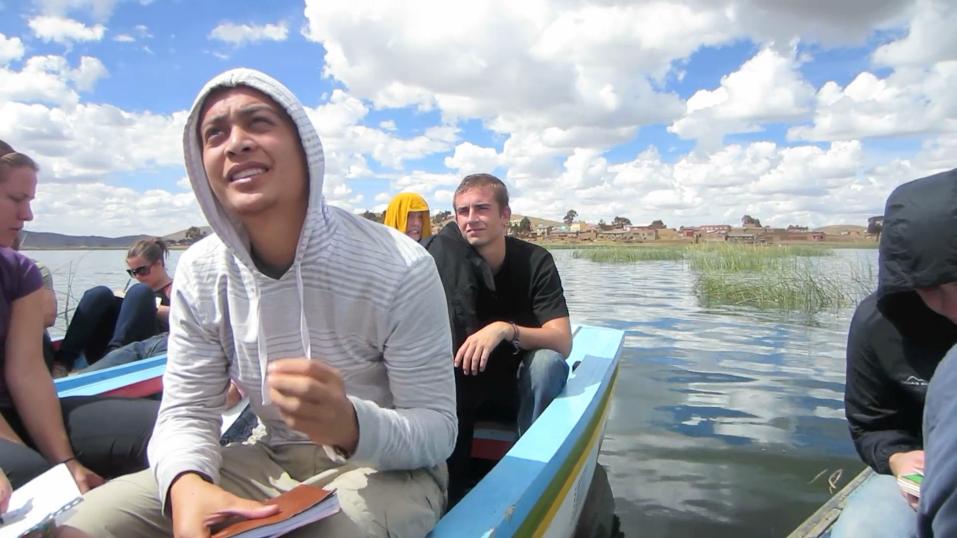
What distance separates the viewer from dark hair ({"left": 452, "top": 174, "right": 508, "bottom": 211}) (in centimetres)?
268

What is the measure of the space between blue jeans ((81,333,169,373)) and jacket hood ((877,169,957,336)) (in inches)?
131

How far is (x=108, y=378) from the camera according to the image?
9.30ft

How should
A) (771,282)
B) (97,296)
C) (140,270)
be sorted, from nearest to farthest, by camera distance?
(97,296)
(140,270)
(771,282)

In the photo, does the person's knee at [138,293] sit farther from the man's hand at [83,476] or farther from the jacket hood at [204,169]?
the jacket hood at [204,169]

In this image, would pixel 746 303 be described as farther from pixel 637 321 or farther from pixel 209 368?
pixel 209 368

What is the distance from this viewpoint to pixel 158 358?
3154 millimetres

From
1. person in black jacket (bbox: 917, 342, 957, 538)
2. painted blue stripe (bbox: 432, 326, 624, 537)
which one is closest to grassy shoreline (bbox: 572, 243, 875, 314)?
painted blue stripe (bbox: 432, 326, 624, 537)

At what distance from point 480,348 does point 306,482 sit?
106cm

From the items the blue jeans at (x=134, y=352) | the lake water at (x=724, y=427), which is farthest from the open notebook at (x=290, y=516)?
the blue jeans at (x=134, y=352)

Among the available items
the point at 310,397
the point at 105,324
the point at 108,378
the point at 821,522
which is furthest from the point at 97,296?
the point at 821,522

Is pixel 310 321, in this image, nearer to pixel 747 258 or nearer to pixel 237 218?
pixel 237 218

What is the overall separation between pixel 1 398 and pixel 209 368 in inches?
34.6

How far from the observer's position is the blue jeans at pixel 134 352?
3329 mm

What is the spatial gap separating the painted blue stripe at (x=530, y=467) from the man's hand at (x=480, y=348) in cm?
31
